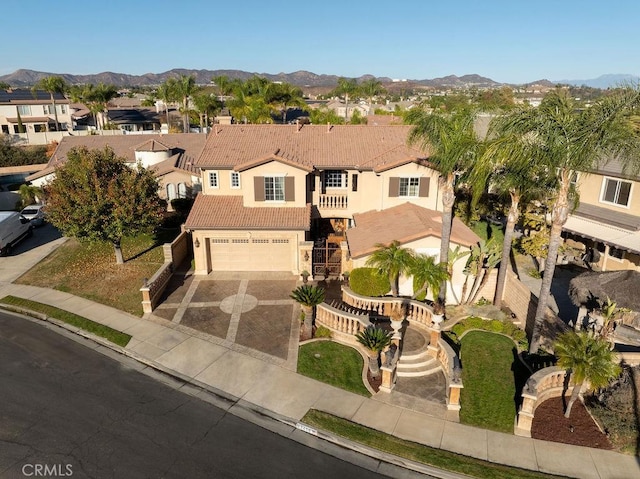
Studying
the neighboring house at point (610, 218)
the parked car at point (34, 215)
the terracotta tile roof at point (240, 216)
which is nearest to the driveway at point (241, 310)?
the terracotta tile roof at point (240, 216)

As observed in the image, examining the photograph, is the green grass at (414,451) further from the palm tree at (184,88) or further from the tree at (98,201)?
the palm tree at (184,88)

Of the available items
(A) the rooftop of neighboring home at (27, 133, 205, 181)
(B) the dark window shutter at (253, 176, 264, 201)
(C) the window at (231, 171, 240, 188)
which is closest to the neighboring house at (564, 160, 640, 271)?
(B) the dark window shutter at (253, 176, 264, 201)

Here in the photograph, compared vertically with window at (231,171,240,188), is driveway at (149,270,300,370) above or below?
below

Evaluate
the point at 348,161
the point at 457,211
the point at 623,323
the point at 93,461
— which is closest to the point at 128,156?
the point at 348,161

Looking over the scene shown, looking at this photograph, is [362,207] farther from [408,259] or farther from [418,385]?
[418,385]

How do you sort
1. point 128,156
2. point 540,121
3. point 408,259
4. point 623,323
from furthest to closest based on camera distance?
point 128,156, point 408,259, point 623,323, point 540,121

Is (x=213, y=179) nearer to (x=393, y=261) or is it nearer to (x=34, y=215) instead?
(x=393, y=261)

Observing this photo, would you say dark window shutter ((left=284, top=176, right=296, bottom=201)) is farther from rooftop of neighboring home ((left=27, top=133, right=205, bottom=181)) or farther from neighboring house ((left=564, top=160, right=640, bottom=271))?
rooftop of neighboring home ((left=27, top=133, right=205, bottom=181))
